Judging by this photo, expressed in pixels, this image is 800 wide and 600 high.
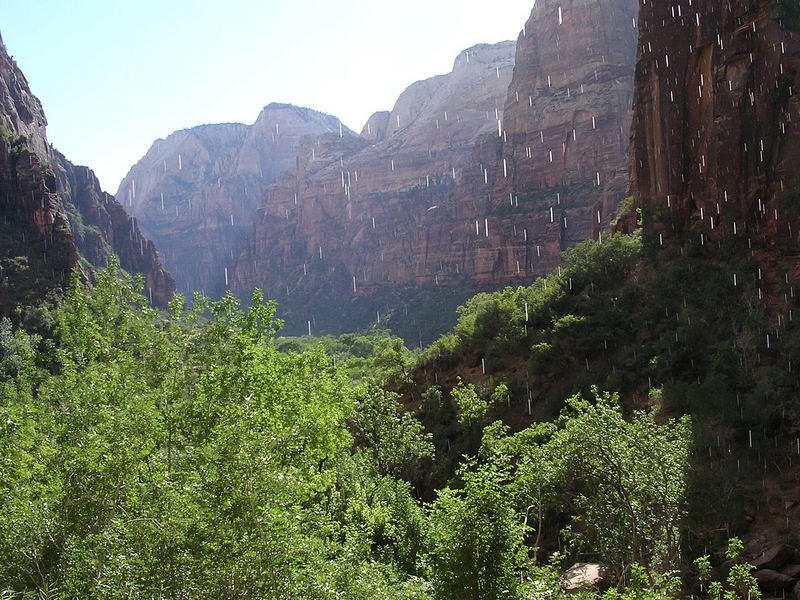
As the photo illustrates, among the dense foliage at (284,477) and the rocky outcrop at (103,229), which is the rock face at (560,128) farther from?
the rocky outcrop at (103,229)

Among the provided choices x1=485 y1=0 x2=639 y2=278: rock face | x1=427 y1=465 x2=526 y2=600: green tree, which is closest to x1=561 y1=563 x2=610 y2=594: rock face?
x1=427 y1=465 x2=526 y2=600: green tree

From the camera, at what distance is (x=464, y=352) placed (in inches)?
1282

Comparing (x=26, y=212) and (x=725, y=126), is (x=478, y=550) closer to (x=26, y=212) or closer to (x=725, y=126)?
(x=725, y=126)

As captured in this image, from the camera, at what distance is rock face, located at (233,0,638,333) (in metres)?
86.2

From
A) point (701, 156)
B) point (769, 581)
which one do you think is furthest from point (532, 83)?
point (769, 581)

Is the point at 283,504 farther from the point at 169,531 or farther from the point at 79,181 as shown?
the point at 79,181

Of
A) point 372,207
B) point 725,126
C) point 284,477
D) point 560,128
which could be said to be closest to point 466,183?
point 560,128

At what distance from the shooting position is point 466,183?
113688 millimetres

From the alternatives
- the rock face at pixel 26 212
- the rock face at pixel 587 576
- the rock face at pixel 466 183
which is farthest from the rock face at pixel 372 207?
the rock face at pixel 587 576

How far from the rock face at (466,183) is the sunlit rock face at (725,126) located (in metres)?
36.4

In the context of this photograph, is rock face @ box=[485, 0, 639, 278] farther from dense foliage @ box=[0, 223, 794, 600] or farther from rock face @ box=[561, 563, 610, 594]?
rock face @ box=[561, 563, 610, 594]

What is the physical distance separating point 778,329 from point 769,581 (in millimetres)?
9763

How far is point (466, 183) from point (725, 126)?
9038 cm

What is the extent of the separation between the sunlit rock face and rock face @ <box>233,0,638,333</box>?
36367mm
